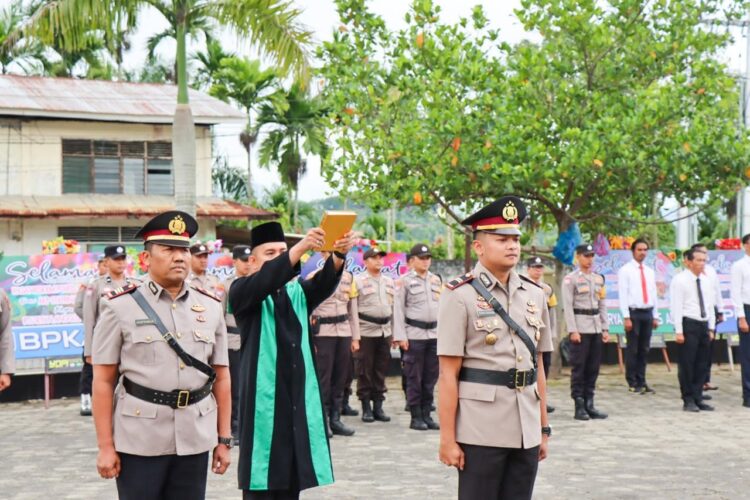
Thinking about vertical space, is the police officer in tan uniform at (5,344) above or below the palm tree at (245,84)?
below

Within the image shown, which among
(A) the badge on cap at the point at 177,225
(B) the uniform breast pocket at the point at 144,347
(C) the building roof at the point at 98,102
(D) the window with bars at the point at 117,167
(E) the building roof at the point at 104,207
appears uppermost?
(C) the building roof at the point at 98,102

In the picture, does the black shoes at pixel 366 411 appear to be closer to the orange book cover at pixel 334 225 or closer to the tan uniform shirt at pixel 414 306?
the tan uniform shirt at pixel 414 306

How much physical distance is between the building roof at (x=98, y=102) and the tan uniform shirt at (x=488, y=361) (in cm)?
2020

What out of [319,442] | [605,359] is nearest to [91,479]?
[319,442]

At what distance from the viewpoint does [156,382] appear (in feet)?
15.2

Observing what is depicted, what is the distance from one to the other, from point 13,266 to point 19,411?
1.87 metres

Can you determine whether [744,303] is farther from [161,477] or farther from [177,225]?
[161,477]

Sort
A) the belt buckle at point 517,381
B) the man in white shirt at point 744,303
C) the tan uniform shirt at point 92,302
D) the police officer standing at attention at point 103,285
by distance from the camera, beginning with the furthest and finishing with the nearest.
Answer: the man in white shirt at point 744,303 → the tan uniform shirt at point 92,302 → the police officer standing at attention at point 103,285 → the belt buckle at point 517,381

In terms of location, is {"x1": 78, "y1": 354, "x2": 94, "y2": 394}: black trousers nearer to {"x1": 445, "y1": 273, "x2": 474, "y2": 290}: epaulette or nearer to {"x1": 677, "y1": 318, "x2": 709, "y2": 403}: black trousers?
{"x1": 677, "y1": 318, "x2": 709, "y2": 403}: black trousers

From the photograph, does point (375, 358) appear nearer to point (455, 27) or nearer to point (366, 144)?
point (366, 144)

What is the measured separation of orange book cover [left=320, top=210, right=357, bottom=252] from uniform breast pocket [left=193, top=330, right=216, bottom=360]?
2.24 ft

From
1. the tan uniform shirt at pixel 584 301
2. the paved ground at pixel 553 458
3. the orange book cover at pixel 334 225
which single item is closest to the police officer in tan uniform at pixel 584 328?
the tan uniform shirt at pixel 584 301

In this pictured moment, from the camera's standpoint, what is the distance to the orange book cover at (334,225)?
476 centimetres

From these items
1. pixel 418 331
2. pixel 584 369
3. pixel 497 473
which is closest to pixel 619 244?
pixel 584 369
